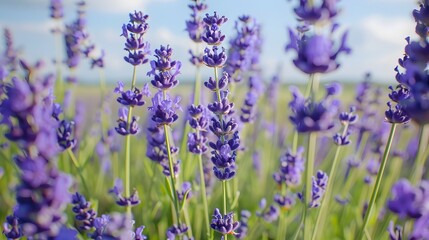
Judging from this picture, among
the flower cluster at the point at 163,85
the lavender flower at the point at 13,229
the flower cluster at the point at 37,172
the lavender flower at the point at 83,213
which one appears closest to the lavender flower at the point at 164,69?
the flower cluster at the point at 163,85

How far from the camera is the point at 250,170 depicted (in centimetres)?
474

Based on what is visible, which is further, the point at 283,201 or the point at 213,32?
the point at 283,201

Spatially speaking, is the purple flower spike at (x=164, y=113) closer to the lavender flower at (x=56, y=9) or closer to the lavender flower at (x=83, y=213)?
the lavender flower at (x=83, y=213)

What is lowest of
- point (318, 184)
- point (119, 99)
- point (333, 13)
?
point (318, 184)

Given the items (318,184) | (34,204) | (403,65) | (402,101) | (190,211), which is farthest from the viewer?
(190,211)

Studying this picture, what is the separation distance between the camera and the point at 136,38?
2193 millimetres

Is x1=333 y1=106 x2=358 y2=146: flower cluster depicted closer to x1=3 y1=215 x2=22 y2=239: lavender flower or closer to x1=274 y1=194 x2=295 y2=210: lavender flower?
x1=274 y1=194 x2=295 y2=210: lavender flower

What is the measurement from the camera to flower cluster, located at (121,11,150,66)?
7.02 feet

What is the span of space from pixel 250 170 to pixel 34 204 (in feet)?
12.3

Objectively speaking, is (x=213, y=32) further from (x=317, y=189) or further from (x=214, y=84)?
(x=317, y=189)

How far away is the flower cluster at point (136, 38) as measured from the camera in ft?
7.02

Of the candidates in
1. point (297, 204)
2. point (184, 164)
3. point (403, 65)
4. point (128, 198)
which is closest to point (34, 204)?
point (128, 198)

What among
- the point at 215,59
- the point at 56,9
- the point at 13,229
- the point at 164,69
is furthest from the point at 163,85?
the point at 56,9

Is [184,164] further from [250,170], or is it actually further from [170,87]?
[250,170]
